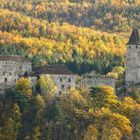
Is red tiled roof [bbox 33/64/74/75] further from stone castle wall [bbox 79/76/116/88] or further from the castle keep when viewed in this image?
stone castle wall [bbox 79/76/116/88]

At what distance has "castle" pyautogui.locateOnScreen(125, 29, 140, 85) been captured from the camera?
10812cm

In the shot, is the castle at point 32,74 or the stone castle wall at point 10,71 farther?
the castle at point 32,74

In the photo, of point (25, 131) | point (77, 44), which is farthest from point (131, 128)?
point (77, 44)

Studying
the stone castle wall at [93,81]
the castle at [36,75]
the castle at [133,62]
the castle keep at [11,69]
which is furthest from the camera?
the castle at [133,62]

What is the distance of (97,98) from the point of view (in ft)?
333

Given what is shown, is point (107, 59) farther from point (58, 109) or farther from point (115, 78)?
point (58, 109)

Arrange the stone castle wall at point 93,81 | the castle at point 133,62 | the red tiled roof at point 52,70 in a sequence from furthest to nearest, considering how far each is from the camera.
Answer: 1. the castle at point 133,62
2. the stone castle wall at point 93,81
3. the red tiled roof at point 52,70

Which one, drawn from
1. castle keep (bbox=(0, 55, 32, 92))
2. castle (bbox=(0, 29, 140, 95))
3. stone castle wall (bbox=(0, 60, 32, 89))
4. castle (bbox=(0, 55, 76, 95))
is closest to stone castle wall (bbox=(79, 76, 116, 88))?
castle (bbox=(0, 29, 140, 95))

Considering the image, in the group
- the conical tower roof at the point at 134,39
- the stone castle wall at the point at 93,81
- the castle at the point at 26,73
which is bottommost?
the stone castle wall at the point at 93,81

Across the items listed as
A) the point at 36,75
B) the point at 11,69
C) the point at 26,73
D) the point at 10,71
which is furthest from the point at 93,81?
the point at 10,71

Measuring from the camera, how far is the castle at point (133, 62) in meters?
108

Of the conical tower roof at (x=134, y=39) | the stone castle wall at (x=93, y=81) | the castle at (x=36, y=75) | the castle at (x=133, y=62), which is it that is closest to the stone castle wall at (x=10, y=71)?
the castle at (x=36, y=75)

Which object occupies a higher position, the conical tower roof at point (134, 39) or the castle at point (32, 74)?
the conical tower roof at point (134, 39)

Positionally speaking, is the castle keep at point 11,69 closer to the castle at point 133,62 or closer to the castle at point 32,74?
the castle at point 32,74
